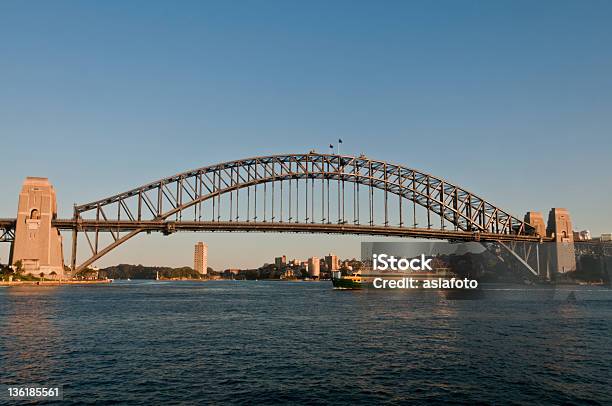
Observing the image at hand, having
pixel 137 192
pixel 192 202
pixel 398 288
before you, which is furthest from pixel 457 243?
pixel 137 192

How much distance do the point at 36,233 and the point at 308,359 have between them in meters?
78.2

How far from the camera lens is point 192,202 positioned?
92.1 metres

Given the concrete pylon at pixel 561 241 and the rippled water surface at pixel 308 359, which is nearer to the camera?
the rippled water surface at pixel 308 359

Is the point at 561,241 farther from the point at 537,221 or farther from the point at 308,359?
the point at 308,359

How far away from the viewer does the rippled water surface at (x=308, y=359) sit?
58.5ft

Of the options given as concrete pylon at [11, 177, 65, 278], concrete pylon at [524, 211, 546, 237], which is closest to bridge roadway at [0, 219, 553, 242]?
concrete pylon at [11, 177, 65, 278]

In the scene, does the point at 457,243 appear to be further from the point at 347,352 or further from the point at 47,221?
the point at 347,352

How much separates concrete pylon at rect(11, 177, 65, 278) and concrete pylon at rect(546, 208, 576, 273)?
322ft

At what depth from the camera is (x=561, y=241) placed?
117 metres

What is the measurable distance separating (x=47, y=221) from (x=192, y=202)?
24032 millimetres

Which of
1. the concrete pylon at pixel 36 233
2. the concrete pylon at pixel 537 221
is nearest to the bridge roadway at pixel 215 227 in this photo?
the concrete pylon at pixel 36 233

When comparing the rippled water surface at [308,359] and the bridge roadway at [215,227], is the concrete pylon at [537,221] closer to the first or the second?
the bridge roadway at [215,227]

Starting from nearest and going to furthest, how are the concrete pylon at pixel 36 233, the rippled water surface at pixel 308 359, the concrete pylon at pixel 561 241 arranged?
the rippled water surface at pixel 308 359 < the concrete pylon at pixel 36 233 < the concrete pylon at pixel 561 241

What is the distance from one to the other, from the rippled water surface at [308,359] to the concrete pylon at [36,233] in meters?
53.0
